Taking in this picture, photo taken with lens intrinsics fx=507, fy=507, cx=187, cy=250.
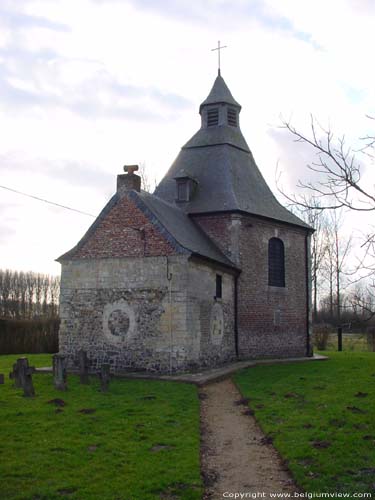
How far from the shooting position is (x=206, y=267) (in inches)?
659

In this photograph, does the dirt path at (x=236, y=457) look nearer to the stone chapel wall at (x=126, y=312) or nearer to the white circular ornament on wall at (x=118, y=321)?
the stone chapel wall at (x=126, y=312)

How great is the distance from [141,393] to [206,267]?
5.72m

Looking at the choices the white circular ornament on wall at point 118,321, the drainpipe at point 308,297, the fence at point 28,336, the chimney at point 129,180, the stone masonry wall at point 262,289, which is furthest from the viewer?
the fence at point 28,336

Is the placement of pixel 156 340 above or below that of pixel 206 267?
below

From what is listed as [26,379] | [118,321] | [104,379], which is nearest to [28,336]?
[118,321]

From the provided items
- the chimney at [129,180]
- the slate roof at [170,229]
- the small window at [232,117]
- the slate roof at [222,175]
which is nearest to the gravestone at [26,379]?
the slate roof at [170,229]

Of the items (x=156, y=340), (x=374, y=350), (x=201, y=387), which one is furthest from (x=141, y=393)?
(x=374, y=350)

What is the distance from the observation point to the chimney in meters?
16.9

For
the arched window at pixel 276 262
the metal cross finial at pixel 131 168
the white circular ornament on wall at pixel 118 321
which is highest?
the metal cross finial at pixel 131 168

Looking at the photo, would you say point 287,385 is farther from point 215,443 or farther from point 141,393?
point 215,443

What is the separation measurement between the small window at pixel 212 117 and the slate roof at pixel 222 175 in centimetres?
26

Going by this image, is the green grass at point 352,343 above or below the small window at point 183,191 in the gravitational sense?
below

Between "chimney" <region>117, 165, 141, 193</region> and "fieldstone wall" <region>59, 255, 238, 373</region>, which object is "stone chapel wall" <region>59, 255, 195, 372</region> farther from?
"chimney" <region>117, 165, 141, 193</region>

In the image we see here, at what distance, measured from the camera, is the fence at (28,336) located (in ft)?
88.8
